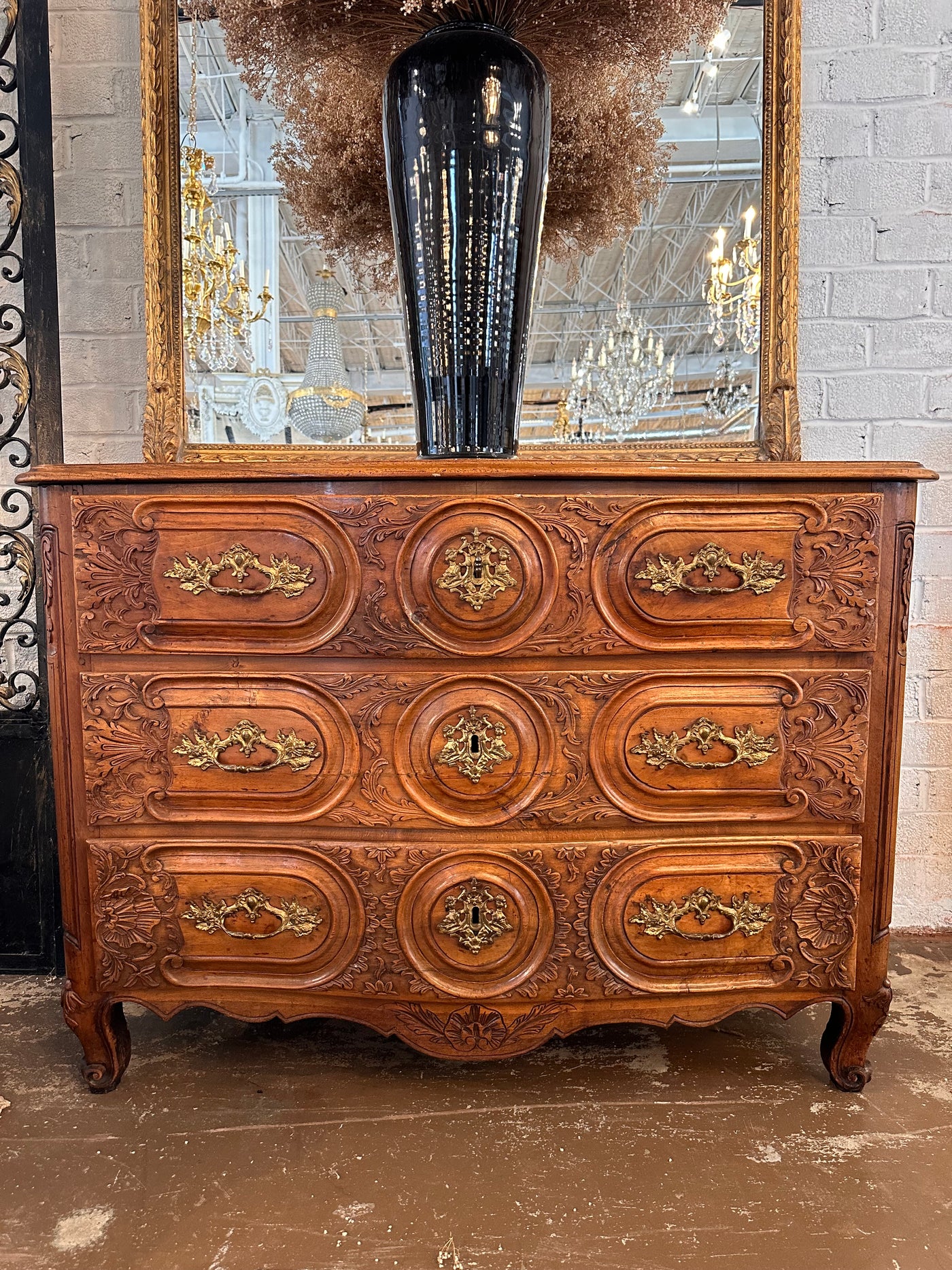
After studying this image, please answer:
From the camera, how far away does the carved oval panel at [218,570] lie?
1.31 meters

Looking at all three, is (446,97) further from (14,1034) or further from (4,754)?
(14,1034)

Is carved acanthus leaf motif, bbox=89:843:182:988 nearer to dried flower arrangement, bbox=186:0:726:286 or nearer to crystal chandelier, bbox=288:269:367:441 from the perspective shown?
crystal chandelier, bbox=288:269:367:441

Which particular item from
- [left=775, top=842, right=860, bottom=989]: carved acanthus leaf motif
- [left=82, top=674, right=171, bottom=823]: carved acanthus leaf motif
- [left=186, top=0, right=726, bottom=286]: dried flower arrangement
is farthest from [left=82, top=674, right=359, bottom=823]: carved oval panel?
[left=186, top=0, right=726, bottom=286]: dried flower arrangement

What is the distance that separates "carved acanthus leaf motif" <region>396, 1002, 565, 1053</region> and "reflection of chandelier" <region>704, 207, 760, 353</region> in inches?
59.0

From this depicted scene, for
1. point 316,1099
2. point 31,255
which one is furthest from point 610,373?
point 316,1099

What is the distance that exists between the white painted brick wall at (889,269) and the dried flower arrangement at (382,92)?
0.46 metres

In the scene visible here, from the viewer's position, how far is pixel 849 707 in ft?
4.43

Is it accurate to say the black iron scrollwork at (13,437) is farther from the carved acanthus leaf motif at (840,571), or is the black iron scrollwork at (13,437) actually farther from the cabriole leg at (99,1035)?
the carved acanthus leaf motif at (840,571)

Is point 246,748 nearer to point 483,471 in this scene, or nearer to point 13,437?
point 483,471

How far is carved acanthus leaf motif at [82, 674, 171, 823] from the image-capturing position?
1351 mm

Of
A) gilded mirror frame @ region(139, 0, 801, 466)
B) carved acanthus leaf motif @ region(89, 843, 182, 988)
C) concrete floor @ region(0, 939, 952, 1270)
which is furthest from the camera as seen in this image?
gilded mirror frame @ region(139, 0, 801, 466)

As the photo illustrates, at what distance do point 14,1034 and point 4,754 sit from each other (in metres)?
0.64

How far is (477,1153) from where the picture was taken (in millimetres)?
1325

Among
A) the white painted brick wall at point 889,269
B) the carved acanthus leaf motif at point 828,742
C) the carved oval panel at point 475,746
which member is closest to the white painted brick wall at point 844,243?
the white painted brick wall at point 889,269
